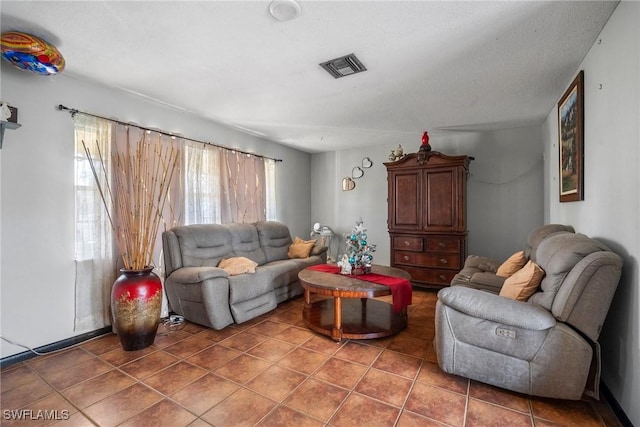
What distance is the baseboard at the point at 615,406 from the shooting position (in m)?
1.49

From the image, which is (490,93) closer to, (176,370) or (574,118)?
(574,118)

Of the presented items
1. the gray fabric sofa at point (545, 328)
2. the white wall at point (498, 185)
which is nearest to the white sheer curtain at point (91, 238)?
the gray fabric sofa at point (545, 328)

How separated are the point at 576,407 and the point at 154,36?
135 inches

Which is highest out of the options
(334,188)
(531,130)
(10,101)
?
(531,130)

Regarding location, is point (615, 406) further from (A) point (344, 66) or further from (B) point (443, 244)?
(A) point (344, 66)

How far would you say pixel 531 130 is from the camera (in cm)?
402

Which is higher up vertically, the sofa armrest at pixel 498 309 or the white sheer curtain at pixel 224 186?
the white sheer curtain at pixel 224 186

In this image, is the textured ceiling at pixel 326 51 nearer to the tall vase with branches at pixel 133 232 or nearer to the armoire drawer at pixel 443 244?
the tall vase with branches at pixel 133 232

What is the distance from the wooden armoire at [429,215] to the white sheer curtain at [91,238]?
342 cm

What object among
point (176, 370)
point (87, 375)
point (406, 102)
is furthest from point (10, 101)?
point (406, 102)

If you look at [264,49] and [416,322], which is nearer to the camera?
[264,49]

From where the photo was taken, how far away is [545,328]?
1599 millimetres

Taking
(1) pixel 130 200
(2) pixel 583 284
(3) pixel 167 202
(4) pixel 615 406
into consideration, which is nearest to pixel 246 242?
(3) pixel 167 202

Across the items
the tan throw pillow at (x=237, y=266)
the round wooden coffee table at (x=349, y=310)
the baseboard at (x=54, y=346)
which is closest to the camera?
the baseboard at (x=54, y=346)
